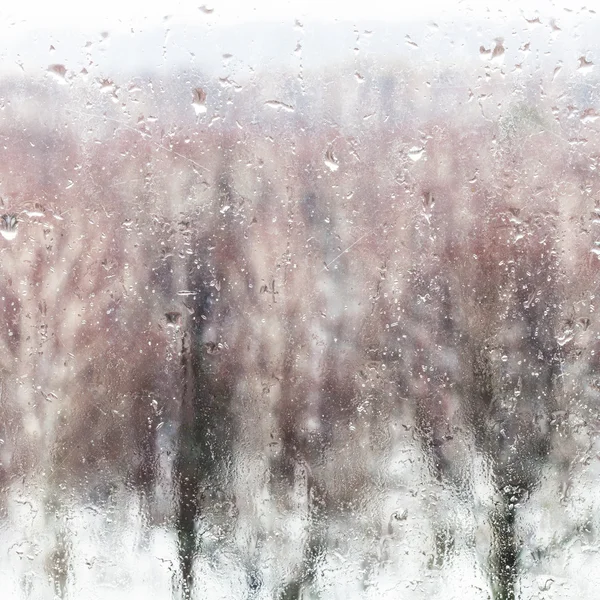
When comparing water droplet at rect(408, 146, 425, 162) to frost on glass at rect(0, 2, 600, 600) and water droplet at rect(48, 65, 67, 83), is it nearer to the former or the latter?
frost on glass at rect(0, 2, 600, 600)

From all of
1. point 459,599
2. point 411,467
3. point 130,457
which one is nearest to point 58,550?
point 130,457

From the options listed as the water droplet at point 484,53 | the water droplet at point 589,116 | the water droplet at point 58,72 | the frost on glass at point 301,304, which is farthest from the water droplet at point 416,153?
the water droplet at point 58,72

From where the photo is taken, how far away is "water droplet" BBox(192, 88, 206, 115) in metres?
2.30

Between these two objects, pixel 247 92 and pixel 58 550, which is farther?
pixel 58 550

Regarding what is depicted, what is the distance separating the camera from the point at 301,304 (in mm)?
2357

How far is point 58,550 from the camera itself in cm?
246

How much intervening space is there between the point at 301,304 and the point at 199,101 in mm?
986

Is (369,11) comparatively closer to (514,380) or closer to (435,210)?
(435,210)

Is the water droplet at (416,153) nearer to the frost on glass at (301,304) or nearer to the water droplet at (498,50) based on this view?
the frost on glass at (301,304)

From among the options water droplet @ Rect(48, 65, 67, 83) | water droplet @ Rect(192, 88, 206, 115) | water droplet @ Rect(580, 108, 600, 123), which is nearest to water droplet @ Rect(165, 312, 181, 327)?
water droplet @ Rect(192, 88, 206, 115)

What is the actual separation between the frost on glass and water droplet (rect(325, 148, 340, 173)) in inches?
0.5

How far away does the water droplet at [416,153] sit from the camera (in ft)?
7.61

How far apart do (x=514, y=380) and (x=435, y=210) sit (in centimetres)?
84

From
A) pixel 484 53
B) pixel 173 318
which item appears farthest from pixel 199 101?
pixel 484 53
